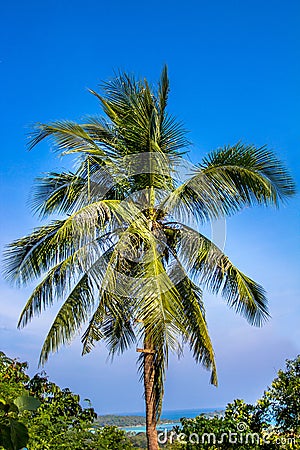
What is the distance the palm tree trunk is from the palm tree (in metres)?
0.01

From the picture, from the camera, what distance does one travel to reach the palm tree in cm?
716

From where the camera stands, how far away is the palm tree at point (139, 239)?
7.16m

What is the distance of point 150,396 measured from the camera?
7324 mm

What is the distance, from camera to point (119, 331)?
863cm

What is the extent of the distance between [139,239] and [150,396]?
2.19m

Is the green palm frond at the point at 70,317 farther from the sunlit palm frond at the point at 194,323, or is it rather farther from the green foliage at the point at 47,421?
the sunlit palm frond at the point at 194,323

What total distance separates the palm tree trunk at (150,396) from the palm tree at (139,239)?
0.01 m

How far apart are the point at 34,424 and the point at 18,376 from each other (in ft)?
6.80

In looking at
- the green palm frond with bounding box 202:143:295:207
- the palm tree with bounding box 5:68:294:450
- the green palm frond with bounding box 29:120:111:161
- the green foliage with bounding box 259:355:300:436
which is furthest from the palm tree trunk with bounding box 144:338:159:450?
the green palm frond with bounding box 29:120:111:161

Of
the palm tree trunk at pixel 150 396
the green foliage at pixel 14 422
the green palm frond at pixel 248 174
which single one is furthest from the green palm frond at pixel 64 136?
Answer: the green foliage at pixel 14 422

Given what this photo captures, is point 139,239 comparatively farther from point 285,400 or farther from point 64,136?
point 285,400

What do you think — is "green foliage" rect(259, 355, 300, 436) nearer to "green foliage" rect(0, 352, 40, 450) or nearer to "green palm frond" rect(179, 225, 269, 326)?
"green palm frond" rect(179, 225, 269, 326)

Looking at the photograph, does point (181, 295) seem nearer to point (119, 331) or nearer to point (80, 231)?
point (119, 331)
